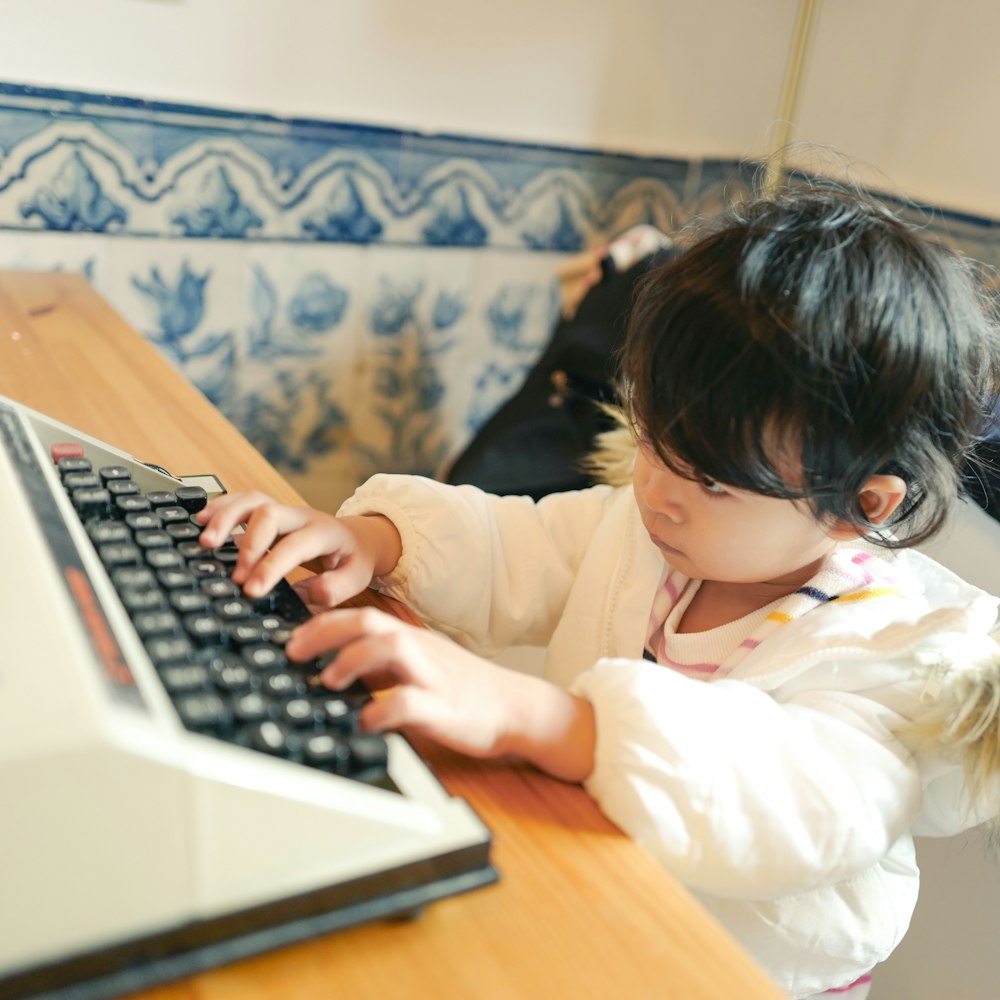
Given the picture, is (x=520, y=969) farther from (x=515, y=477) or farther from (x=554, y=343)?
(x=554, y=343)

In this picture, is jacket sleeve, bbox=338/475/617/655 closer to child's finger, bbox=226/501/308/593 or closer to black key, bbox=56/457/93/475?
child's finger, bbox=226/501/308/593

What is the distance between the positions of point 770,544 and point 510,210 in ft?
3.15

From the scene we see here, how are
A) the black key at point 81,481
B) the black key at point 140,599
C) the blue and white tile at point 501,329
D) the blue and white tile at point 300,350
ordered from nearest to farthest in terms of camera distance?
the black key at point 140,599 < the black key at point 81,481 < the blue and white tile at point 300,350 < the blue and white tile at point 501,329

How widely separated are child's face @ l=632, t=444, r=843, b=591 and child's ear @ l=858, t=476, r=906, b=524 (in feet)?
0.08

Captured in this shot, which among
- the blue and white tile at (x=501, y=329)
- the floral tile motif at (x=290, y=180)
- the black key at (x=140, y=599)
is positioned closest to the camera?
the black key at (x=140, y=599)

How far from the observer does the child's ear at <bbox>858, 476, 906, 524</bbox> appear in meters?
0.59

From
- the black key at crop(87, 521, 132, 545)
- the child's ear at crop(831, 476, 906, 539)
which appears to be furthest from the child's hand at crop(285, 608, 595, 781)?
the child's ear at crop(831, 476, 906, 539)

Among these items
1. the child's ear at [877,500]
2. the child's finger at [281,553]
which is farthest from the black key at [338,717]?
the child's ear at [877,500]

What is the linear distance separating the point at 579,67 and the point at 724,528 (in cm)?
103

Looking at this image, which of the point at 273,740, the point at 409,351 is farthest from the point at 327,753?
the point at 409,351

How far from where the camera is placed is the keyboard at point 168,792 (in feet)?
1.00

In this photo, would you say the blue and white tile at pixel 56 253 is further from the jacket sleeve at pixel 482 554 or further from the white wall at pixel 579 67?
the jacket sleeve at pixel 482 554

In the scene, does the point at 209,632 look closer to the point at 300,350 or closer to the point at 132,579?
the point at 132,579

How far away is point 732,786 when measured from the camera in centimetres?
46
